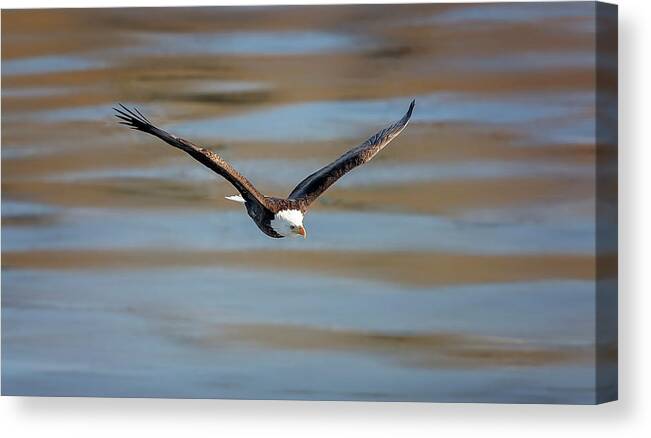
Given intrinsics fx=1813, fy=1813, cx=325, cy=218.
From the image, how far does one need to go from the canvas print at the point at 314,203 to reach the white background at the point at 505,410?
8cm

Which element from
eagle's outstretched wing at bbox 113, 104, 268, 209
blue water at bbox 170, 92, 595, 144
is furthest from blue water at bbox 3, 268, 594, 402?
blue water at bbox 170, 92, 595, 144

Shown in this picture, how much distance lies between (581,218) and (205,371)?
185 centimetres

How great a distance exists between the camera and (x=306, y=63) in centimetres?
823

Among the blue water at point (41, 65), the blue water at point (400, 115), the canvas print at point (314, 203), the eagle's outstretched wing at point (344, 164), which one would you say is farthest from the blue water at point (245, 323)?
the blue water at point (41, 65)

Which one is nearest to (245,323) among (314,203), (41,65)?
(314,203)

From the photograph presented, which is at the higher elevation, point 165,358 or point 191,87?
point 191,87

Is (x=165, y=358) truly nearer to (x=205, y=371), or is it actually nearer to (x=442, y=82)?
(x=205, y=371)

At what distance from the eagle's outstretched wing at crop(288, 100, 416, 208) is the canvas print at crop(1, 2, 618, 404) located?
1cm

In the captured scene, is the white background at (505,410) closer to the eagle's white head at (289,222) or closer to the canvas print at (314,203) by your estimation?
the canvas print at (314,203)

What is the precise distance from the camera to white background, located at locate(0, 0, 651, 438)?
804 cm

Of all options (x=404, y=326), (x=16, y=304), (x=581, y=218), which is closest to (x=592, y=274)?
(x=581, y=218)

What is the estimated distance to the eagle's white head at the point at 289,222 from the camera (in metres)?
8.09

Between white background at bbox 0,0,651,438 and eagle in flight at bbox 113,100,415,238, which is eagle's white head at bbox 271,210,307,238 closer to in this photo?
eagle in flight at bbox 113,100,415,238

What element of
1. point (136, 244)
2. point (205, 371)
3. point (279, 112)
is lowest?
point (205, 371)
